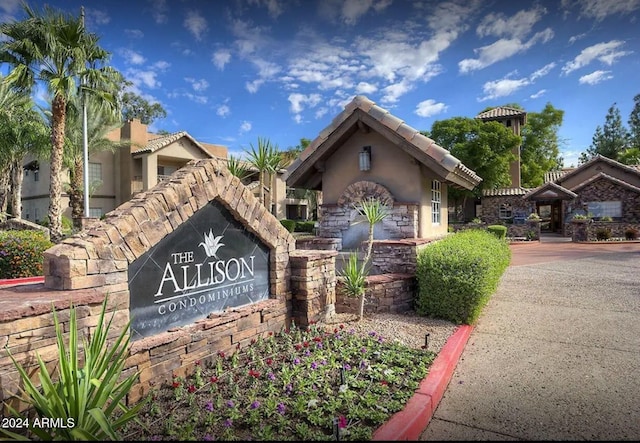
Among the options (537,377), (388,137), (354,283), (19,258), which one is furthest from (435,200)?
(19,258)

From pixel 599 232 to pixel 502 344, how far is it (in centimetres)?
2168

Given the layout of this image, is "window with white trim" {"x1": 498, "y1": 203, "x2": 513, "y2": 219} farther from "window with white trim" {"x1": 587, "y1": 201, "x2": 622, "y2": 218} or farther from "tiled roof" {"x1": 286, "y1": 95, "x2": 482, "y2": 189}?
"tiled roof" {"x1": 286, "y1": 95, "x2": 482, "y2": 189}

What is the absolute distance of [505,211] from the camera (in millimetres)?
30297

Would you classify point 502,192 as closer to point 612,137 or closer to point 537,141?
point 537,141

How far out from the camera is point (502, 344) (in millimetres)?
5348

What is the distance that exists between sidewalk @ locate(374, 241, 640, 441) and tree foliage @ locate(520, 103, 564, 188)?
3280 cm

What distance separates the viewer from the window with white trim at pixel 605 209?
25.6 m

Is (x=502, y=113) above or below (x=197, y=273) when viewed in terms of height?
above

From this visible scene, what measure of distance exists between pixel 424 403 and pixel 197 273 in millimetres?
2654

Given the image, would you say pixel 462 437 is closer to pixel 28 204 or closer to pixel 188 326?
pixel 188 326

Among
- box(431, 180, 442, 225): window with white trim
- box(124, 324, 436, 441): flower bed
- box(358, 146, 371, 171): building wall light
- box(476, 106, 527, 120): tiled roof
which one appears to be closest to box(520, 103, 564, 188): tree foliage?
box(476, 106, 527, 120): tiled roof

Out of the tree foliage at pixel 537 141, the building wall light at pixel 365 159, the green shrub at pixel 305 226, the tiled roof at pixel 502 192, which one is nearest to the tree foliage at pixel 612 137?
the tree foliage at pixel 537 141

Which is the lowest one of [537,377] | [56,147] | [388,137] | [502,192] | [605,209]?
[537,377]

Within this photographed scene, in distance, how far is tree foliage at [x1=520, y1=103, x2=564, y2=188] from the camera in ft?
123
